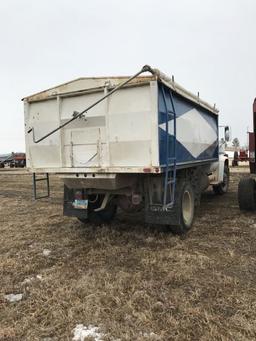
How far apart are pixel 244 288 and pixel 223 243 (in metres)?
1.82

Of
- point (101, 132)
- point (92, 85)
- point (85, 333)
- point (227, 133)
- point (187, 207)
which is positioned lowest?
point (85, 333)

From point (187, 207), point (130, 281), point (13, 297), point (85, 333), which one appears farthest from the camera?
point (187, 207)

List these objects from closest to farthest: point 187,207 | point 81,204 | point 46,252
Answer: point 46,252, point 81,204, point 187,207

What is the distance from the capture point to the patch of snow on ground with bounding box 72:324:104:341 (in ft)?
10.1

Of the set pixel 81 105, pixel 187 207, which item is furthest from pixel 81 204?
pixel 187 207

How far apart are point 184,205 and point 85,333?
12.8 feet

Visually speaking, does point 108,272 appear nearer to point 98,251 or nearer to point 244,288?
point 98,251

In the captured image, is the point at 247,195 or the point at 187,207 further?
the point at 247,195

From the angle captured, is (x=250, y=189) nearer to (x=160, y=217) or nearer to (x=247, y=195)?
(x=247, y=195)

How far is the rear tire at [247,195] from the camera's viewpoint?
26.5 feet

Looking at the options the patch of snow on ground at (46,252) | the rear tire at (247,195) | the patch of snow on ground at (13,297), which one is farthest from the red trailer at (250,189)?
the patch of snow on ground at (13,297)

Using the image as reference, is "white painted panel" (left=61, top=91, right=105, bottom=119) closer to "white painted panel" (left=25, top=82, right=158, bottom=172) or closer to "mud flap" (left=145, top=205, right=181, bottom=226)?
"white painted panel" (left=25, top=82, right=158, bottom=172)

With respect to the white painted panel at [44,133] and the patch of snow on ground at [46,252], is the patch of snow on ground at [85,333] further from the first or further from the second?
the white painted panel at [44,133]

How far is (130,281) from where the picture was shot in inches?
168
